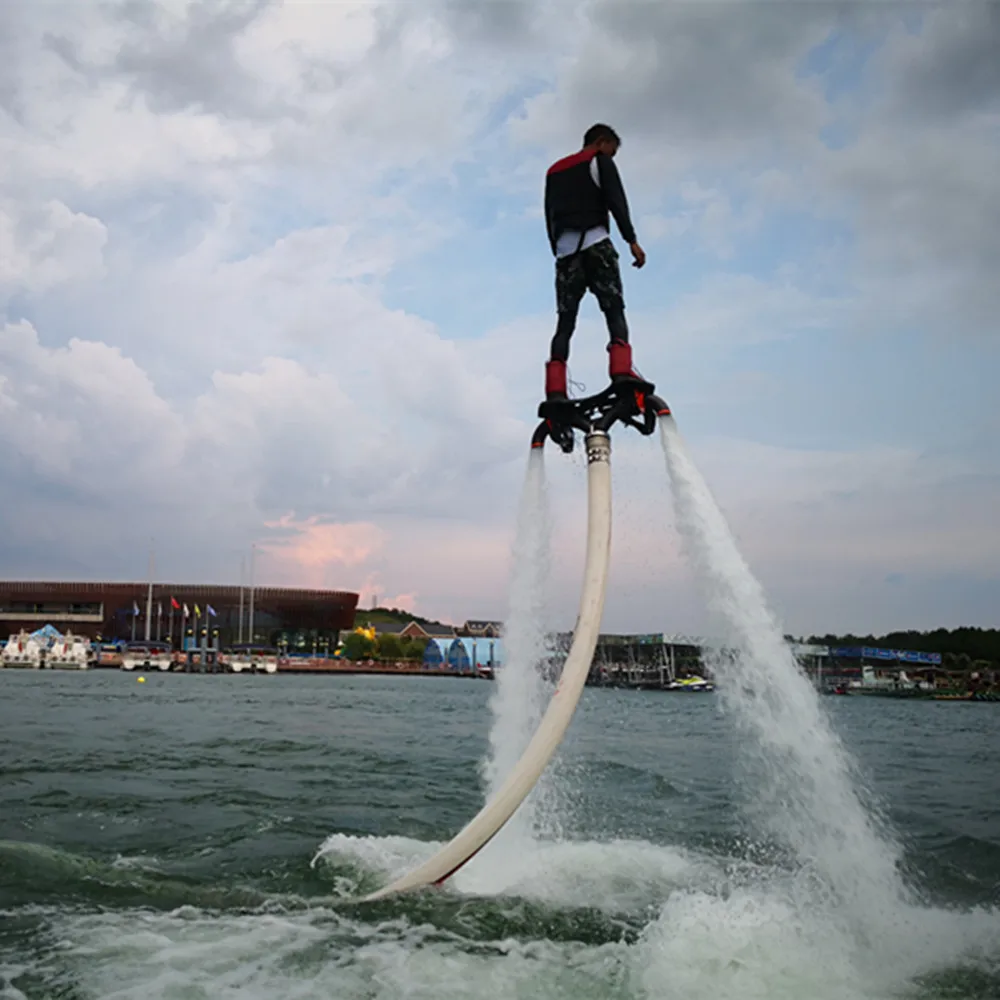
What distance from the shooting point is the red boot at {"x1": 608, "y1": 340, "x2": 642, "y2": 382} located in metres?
7.63

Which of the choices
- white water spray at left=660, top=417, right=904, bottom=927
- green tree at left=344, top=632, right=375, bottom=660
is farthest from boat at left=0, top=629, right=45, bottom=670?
white water spray at left=660, top=417, right=904, bottom=927

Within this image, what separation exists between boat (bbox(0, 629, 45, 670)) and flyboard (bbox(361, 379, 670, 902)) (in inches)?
4697

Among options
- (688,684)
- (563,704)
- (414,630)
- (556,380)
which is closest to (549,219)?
(556,380)

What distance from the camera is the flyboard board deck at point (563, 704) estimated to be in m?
6.96

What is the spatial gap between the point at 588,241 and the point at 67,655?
122m

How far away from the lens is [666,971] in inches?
258

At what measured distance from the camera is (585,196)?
25.3ft

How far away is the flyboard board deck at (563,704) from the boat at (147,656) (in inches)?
4579

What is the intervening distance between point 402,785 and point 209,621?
425 ft

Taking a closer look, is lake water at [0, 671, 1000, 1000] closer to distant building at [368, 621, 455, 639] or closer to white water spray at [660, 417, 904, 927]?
white water spray at [660, 417, 904, 927]

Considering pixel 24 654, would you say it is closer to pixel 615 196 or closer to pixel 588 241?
pixel 588 241

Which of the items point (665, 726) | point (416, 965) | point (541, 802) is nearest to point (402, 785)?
point (541, 802)

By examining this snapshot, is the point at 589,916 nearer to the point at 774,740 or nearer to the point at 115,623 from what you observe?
the point at 774,740

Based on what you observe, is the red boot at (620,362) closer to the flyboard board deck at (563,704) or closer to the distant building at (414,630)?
the flyboard board deck at (563,704)
